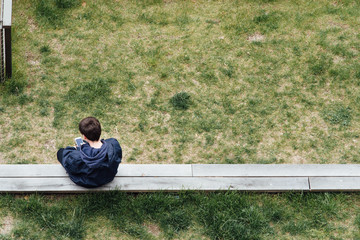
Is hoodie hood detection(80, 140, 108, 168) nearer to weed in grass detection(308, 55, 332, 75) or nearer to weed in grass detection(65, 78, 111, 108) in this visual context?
weed in grass detection(65, 78, 111, 108)

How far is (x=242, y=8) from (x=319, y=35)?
131cm

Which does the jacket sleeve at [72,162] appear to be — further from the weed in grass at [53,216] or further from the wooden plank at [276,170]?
the wooden plank at [276,170]

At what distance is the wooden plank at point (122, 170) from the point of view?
4.25 m

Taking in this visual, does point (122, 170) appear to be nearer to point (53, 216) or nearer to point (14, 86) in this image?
point (53, 216)

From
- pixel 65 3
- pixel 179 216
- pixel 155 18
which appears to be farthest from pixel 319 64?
pixel 65 3

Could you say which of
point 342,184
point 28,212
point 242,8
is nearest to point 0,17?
point 28,212

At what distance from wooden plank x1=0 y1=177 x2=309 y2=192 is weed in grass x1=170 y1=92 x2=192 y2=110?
1.25m

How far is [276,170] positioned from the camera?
4.43 metres

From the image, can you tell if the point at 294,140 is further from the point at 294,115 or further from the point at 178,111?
the point at 178,111

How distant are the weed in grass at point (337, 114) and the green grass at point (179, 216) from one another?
1.23 meters

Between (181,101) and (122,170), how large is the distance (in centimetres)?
140

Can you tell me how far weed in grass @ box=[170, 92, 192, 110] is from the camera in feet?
17.4

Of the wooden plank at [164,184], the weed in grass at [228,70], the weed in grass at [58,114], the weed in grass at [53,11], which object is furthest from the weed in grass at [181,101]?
the weed in grass at [53,11]

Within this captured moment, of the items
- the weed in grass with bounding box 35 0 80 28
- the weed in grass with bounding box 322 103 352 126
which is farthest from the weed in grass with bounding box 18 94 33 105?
the weed in grass with bounding box 322 103 352 126
